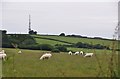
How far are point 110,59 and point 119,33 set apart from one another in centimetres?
34

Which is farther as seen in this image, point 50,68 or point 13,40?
point 13,40

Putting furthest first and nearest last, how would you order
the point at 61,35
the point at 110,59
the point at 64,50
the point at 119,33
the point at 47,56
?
the point at 61,35
the point at 64,50
the point at 47,56
the point at 110,59
the point at 119,33

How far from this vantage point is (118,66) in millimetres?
3266

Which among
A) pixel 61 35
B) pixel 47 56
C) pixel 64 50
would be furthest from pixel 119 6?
pixel 61 35

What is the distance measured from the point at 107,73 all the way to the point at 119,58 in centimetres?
31

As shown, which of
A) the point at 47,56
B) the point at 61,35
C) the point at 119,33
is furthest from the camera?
the point at 61,35

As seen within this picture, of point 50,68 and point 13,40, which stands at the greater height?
point 13,40

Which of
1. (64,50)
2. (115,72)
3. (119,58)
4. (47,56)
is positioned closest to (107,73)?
(115,72)

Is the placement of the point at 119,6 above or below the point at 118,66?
above

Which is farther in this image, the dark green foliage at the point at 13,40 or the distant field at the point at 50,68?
the dark green foliage at the point at 13,40

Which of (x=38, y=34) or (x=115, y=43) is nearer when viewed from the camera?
(x=115, y=43)

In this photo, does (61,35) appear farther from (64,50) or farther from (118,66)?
(118,66)

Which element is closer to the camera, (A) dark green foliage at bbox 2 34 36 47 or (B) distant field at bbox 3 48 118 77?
(B) distant field at bbox 3 48 118 77

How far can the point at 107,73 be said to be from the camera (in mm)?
3461
